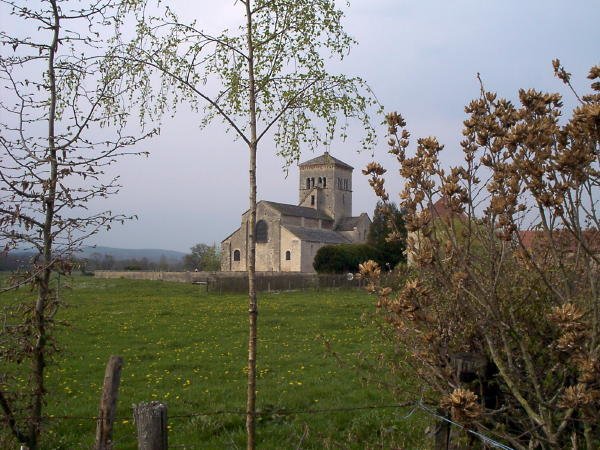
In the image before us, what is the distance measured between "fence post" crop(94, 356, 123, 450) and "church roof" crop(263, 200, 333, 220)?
7298 centimetres

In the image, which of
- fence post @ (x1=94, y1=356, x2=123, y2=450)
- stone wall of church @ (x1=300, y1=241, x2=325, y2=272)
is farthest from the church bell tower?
fence post @ (x1=94, y1=356, x2=123, y2=450)

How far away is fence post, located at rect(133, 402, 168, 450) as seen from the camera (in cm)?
367

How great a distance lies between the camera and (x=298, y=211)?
272 feet

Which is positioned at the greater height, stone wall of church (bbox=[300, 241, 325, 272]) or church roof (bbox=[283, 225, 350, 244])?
church roof (bbox=[283, 225, 350, 244])

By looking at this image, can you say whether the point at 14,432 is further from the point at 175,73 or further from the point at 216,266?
the point at 216,266

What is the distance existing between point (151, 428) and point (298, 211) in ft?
260

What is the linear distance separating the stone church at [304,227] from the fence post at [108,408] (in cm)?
6453

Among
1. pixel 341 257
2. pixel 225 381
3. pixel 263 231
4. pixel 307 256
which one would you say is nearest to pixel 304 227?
pixel 263 231

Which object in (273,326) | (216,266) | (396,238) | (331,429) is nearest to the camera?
(396,238)

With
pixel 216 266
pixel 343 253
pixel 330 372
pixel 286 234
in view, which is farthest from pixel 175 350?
pixel 216 266

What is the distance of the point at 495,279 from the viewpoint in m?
3.12

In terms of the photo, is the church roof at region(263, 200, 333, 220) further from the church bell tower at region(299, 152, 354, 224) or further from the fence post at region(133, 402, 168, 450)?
the fence post at region(133, 402, 168, 450)

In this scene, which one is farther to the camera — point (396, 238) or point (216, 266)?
point (216, 266)

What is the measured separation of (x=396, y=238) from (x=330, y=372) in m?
8.26
